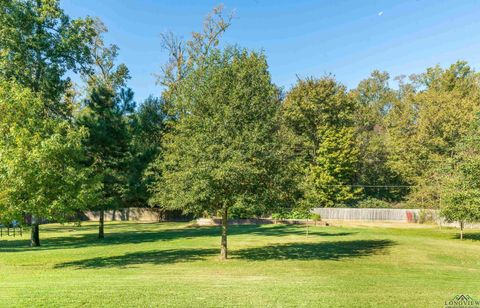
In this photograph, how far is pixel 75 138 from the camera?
18469 millimetres

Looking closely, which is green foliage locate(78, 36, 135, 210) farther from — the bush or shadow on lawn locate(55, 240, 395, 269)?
the bush

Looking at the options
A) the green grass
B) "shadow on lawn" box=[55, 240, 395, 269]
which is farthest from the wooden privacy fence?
"shadow on lawn" box=[55, 240, 395, 269]

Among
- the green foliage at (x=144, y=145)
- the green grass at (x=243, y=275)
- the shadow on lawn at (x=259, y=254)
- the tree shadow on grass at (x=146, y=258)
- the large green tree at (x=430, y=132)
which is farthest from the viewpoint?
the large green tree at (x=430, y=132)

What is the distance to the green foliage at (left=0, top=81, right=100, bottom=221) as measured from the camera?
14828 mm

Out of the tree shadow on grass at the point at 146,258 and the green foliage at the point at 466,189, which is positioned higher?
the green foliage at the point at 466,189

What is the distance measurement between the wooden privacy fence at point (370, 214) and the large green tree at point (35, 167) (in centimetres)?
3750

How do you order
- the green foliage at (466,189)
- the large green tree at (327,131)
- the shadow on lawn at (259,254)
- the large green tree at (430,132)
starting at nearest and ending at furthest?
the shadow on lawn at (259,254)
the green foliage at (466,189)
the large green tree at (430,132)
the large green tree at (327,131)

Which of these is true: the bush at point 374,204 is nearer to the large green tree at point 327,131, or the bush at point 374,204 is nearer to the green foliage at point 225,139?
the large green tree at point 327,131

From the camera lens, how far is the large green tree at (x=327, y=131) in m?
54.1

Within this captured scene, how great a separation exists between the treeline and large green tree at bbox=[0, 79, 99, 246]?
2.1 inches

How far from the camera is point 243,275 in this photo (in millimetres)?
13992

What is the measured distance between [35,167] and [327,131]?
146ft

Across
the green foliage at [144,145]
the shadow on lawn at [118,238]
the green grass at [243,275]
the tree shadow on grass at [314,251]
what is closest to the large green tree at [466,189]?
the green grass at [243,275]

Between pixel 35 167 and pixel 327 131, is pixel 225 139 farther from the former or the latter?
pixel 327 131
